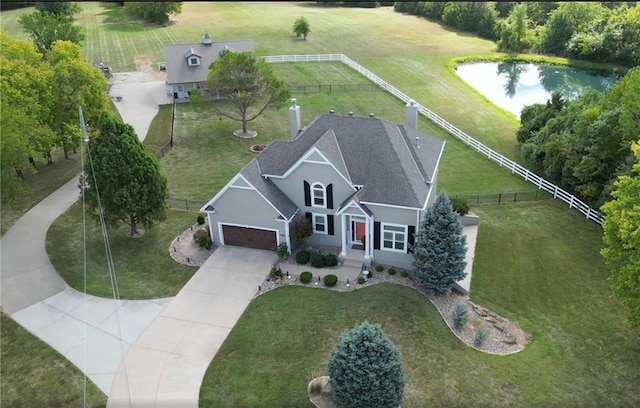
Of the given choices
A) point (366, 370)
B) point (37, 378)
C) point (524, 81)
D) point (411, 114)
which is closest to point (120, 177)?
point (37, 378)

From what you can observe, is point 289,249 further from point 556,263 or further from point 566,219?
point 566,219

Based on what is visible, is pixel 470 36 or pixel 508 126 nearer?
pixel 508 126

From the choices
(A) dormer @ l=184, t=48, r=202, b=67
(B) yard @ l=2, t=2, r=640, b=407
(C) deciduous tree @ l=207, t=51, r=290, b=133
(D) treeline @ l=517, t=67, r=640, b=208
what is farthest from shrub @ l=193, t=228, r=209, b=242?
(A) dormer @ l=184, t=48, r=202, b=67

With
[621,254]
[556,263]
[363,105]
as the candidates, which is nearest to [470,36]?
[363,105]

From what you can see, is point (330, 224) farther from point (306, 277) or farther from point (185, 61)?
point (185, 61)

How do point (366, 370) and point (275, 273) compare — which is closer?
point (366, 370)

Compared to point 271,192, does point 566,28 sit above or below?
above
